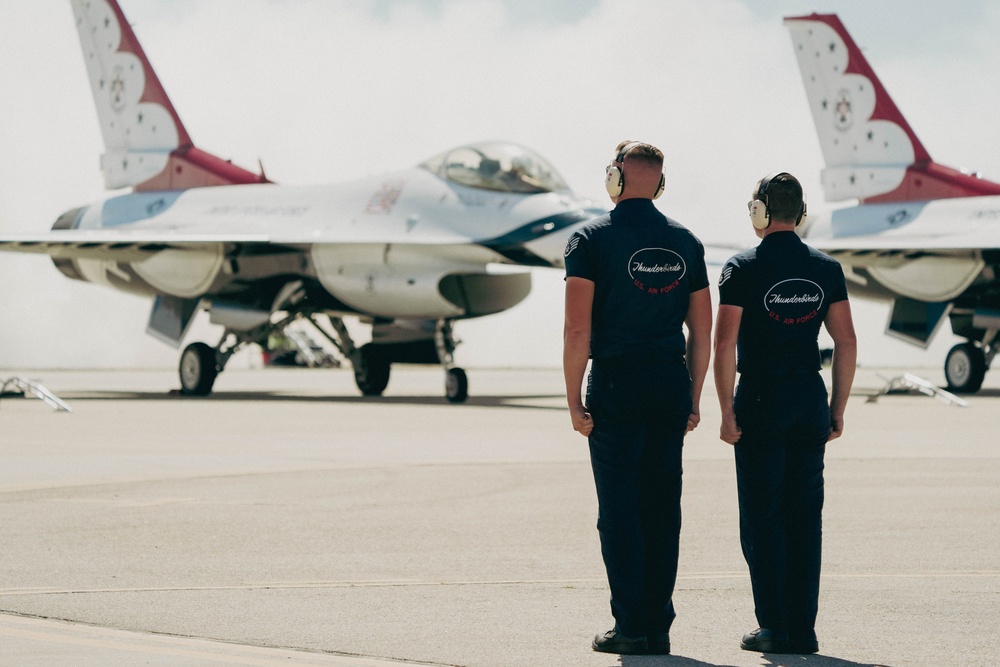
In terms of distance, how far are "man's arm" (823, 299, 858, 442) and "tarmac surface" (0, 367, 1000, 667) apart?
88 centimetres

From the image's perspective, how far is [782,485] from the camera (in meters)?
5.65

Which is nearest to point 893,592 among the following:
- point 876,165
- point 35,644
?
point 35,644

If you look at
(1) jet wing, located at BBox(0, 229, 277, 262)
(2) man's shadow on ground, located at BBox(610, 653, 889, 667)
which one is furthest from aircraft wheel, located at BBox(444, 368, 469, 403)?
(2) man's shadow on ground, located at BBox(610, 653, 889, 667)

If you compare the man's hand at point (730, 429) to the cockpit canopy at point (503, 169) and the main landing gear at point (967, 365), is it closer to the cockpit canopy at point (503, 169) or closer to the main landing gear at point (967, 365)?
the cockpit canopy at point (503, 169)

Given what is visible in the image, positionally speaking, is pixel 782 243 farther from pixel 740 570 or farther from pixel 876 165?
pixel 876 165

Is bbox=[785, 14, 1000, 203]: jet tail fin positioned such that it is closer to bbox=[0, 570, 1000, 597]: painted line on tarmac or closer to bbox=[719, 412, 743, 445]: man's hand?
bbox=[0, 570, 1000, 597]: painted line on tarmac

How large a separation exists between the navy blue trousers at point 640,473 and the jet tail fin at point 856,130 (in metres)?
27.2

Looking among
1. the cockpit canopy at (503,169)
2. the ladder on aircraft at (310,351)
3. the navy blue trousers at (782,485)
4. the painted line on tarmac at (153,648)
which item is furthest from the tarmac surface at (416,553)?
the ladder on aircraft at (310,351)

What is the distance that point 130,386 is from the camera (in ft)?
107

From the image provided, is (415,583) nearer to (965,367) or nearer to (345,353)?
(345,353)

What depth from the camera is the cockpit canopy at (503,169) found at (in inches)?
912

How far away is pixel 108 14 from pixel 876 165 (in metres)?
16.8

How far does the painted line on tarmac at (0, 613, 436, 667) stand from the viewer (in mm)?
5191

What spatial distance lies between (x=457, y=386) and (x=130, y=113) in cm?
1209
